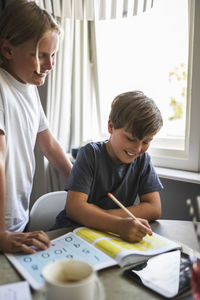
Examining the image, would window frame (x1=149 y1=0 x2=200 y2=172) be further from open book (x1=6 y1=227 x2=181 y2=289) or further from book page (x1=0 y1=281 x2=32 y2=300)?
book page (x1=0 y1=281 x2=32 y2=300)

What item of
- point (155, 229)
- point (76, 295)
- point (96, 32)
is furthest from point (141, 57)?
point (76, 295)

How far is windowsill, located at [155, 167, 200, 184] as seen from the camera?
1.41m

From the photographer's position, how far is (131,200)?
50.3 inches

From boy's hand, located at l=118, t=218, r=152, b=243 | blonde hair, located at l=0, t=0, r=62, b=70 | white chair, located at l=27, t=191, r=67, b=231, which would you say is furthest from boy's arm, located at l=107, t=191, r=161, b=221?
blonde hair, located at l=0, t=0, r=62, b=70

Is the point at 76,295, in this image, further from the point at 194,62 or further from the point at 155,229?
the point at 194,62

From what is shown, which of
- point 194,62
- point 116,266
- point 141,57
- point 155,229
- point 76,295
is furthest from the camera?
point 141,57

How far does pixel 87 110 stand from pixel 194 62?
3.18 ft

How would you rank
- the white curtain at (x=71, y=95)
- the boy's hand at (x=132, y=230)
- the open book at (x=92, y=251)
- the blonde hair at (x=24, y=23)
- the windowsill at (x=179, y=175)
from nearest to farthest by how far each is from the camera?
1. the open book at (x=92, y=251)
2. the boy's hand at (x=132, y=230)
3. the blonde hair at (x=24, y=23)
4. the windowsill at (x=179, y=175)
5. the white curtain at (x=71, y=95)

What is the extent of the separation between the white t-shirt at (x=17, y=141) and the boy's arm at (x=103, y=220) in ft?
0.86

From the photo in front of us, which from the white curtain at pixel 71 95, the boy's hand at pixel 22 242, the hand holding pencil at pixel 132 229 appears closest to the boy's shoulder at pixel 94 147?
the hand holding pencil at pixel 132 229

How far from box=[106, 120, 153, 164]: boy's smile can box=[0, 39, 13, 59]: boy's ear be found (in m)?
0.47

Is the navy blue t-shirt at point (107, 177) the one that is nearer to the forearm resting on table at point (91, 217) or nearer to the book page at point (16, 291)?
the forearm resting on table at point (91, 217)

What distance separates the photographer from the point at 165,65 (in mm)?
1788

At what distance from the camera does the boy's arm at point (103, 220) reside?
2.87ft
